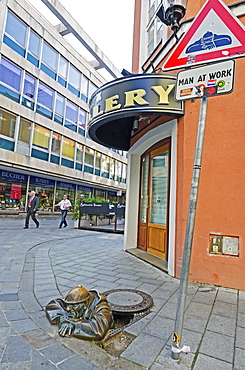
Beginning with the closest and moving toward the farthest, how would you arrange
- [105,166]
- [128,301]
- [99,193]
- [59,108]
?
[128,301] < [59,108] < [105,166] < [99,193]

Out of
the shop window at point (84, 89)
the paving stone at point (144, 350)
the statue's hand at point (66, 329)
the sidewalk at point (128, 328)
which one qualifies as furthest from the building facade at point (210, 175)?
the shop window at point (84, 89)

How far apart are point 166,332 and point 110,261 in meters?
3.06

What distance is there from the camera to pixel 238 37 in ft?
6.48

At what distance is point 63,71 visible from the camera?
21.2m

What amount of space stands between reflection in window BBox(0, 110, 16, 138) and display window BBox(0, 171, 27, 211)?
2888 mm

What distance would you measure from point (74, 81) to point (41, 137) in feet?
24.6

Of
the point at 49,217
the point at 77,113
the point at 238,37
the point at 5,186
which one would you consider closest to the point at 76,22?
the point at 77,113

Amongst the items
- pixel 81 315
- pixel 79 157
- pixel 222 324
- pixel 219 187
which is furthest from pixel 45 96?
pixel 222 324

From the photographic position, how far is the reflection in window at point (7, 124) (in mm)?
15843

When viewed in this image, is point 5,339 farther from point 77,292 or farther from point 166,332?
point 166,332

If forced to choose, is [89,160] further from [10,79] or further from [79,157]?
[10,79]

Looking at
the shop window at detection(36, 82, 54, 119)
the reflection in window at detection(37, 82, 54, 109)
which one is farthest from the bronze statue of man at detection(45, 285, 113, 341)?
the reflection in window at detection(37, 82, 54, 109)

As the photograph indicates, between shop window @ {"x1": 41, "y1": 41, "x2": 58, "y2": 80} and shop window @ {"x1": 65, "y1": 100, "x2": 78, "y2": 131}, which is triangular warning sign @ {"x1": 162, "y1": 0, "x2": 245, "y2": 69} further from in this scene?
shop window @ {"x1": 65, "y1": 100, "x2": 78, "y2": 131}

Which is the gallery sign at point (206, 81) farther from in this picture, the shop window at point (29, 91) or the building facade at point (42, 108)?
the shop window at point (29, 91)
